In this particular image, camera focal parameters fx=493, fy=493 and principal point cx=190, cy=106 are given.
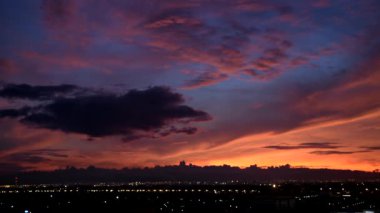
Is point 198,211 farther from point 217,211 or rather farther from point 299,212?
point 299,212

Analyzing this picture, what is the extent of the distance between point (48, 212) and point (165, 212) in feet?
93.3

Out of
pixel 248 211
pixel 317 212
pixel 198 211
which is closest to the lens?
pixel 248 211

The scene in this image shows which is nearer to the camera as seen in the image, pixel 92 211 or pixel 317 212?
pixel 317 212

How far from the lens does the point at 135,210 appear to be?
94.0 metres

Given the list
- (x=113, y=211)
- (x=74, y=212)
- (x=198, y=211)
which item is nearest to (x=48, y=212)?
(x=74, y=212)

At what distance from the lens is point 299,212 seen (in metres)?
95.6

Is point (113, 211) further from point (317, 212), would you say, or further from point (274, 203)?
point (317, 212)

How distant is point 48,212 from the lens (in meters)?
110

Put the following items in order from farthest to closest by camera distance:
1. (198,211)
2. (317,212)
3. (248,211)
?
1. (198,211)
2. (317,212)
3. (248,211)

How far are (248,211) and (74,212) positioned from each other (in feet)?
131

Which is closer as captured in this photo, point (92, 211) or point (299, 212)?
point (299, 212)

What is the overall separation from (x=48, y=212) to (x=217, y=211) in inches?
1494

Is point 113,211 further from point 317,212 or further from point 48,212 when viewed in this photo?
point 317,212

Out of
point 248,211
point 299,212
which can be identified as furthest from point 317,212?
point 248,211
